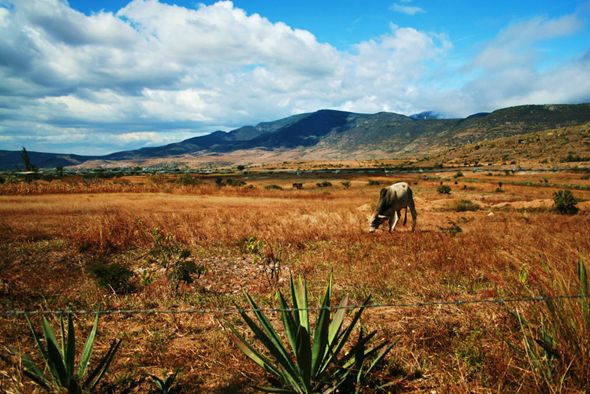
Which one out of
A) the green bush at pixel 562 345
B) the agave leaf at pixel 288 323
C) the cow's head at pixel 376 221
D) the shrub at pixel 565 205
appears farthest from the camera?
the shrub at pixel 565 205

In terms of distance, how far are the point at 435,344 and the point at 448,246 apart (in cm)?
611

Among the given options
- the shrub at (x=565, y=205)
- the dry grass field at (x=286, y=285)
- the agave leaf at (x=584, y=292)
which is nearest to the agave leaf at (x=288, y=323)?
the dry grass field at (x=286, y=285)

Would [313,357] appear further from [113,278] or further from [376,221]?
[376,221]

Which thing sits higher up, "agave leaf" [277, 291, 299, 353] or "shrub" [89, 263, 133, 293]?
"agave leaf" [277, 291, 299, 353]

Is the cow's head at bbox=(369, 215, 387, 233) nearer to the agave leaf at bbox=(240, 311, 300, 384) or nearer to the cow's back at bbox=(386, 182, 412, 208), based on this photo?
the cow's back at bbox=(386, 182, 412, 208)

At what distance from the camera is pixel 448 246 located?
32.9 ft

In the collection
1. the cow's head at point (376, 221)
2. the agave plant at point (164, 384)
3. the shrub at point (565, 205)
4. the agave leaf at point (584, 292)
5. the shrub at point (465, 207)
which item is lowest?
the shrub at point (465, 207)

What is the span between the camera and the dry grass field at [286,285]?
373cm

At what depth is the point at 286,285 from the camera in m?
7.56

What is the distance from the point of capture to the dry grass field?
12.2 feet

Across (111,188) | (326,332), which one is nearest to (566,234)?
(326,332)

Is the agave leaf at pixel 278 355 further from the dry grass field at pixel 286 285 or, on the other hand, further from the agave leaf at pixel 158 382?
the agave leaf at pixel 158 382

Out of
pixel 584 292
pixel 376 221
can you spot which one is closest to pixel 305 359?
pixel 584 292

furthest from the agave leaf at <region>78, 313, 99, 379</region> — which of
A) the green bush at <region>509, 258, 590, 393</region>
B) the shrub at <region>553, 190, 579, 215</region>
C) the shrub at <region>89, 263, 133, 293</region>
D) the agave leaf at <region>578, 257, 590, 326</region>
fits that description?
the shrub at <region>553, 190, 579, 215</region>
